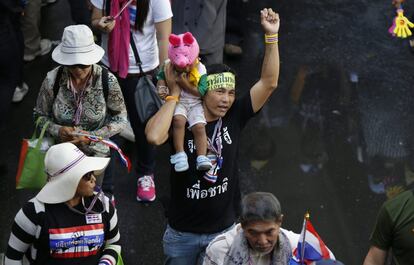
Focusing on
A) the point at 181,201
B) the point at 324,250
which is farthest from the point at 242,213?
the point at 181,201

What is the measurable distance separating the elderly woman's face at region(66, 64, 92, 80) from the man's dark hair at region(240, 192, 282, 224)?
1.55 m

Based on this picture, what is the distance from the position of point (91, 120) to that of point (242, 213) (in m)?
1.55

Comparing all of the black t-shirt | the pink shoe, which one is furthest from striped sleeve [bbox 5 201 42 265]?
the pink shoe

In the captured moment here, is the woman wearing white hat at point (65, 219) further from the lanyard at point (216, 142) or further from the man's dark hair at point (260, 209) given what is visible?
the man's dark hair at point (260, 209)

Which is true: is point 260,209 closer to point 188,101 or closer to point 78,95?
point 188,101

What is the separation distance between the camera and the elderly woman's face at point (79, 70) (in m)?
4.30

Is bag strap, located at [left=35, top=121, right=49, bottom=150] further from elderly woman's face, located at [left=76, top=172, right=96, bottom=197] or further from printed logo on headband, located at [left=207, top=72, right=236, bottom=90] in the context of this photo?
printed logo on headband, located at [left=207, top=72, right=236, bottom=90]

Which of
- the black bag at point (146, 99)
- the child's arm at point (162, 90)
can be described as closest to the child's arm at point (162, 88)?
the child's arm at point (162, 90)

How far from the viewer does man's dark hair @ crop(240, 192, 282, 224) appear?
128 inches

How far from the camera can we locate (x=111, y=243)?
389 centimetres

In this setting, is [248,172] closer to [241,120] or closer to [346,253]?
[346,253]

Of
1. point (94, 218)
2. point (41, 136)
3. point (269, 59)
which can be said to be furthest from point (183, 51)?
point (41, 136)

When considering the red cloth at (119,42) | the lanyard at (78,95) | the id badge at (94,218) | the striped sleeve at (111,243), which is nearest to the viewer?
the id badge at (94,218)

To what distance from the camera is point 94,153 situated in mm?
4520
